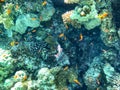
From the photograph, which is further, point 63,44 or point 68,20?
point 63,44

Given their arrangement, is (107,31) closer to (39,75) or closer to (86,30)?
(86,30)

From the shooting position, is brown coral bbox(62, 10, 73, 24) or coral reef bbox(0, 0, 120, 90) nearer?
coral reef bbox(0, 0, 120, 90)

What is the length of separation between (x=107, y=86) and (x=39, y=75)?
194 cm

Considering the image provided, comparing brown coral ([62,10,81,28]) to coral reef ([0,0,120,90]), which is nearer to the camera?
coral reef ([0,0,120,90])

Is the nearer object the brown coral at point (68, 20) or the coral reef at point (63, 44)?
the coral reef at point (63, 44)

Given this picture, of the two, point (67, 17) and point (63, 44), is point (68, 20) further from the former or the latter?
point (63, 44)

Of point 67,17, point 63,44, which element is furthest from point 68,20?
point 63,44

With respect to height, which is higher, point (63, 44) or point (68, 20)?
point (68, 20)

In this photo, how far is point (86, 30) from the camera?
24.5 ft

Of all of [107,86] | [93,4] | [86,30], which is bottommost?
[107,86]

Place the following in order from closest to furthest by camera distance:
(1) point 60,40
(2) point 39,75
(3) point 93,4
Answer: (2) point 39,75, (3) point 93,4, (1) point 60,40

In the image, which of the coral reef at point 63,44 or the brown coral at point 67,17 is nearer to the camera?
the coral reef at point 63,44

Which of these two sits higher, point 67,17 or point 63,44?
point 67,17

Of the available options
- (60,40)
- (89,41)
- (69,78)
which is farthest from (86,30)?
(69,78)
